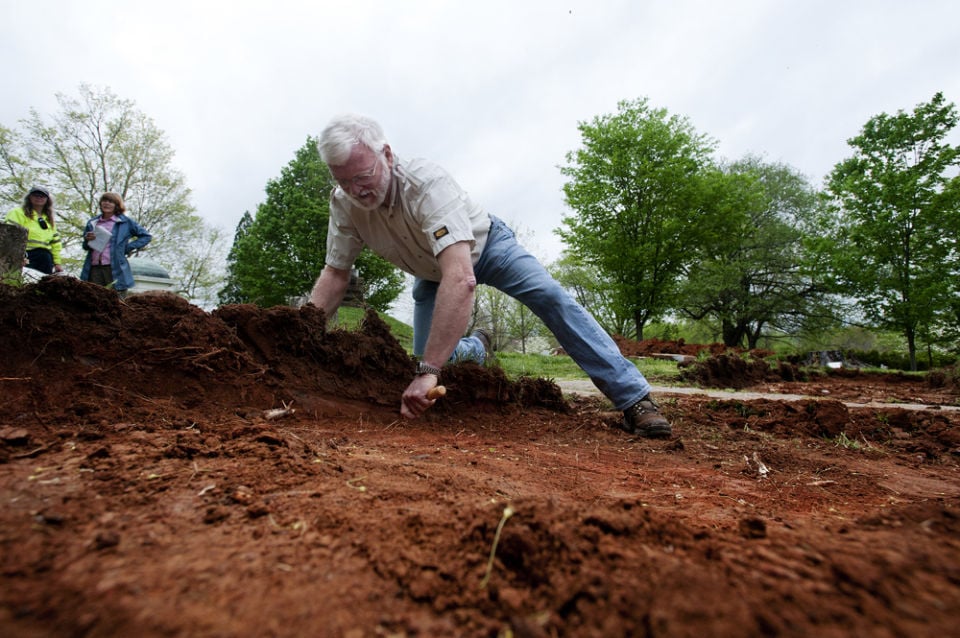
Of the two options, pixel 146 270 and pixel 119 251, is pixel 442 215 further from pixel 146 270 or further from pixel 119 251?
pixel 146 270

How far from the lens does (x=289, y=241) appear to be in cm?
1742

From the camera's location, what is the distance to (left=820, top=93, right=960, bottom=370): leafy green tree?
14.1m

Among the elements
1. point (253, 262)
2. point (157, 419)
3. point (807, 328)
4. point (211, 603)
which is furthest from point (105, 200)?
point (807, 328)

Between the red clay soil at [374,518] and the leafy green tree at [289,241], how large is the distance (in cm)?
1538

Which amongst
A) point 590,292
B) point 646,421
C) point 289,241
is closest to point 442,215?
point 646,421

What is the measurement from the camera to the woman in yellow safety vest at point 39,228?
5.96 m

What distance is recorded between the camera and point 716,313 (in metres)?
24.1

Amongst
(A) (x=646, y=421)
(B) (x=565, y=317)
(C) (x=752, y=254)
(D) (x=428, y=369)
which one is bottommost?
(A) (x=646, y=421)

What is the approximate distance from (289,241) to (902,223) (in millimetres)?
20839

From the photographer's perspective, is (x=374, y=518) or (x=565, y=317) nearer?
(x=374, y=518)

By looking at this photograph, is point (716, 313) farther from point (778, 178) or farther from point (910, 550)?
point (910, 550)

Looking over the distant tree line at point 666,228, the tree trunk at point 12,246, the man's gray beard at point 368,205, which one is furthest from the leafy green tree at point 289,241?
the man's gray beard at point 368,205

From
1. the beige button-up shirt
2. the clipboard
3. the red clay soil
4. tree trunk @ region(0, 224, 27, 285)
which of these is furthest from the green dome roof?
the red clay soil

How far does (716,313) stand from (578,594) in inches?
1035
